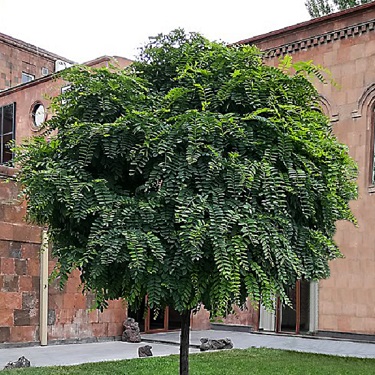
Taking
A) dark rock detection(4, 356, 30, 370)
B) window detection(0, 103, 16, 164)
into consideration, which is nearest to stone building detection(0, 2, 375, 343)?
dark rock detection(4, 356, 30, 370)

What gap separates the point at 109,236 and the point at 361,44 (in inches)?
530

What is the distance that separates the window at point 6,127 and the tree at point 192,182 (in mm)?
18335

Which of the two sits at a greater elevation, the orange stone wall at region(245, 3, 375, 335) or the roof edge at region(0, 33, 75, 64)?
the roof edge at region(0, 33, 75, 64)

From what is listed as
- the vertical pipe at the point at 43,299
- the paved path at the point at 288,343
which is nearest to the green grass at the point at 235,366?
the paved path at the point at 288,343

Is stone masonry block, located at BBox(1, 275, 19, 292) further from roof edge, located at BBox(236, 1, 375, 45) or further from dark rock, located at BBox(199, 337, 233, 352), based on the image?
roof edge, located at BBox(236, 1, 375, 45)

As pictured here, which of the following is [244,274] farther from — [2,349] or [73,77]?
[2,349]

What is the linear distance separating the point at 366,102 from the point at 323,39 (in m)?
2.32

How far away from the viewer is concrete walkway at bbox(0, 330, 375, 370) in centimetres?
1232

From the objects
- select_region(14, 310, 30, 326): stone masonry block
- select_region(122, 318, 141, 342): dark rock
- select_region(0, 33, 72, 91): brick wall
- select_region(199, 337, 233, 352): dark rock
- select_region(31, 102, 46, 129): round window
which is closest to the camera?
select_region(14, 310, 30, 326): stone masonry block

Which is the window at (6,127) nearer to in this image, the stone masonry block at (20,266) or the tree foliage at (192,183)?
the stone masonry block at (20,266)

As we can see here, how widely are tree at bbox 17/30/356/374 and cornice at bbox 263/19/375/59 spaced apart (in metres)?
10.9

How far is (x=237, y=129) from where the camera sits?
5.69m

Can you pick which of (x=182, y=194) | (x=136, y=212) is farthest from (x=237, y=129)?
(x=136, y=212)

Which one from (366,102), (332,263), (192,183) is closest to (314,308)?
(332,263)
